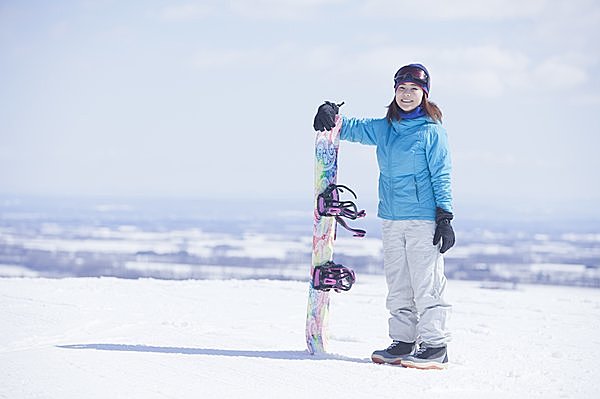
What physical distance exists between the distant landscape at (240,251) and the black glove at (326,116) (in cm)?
3862

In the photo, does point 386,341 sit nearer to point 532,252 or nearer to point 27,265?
point 27,265

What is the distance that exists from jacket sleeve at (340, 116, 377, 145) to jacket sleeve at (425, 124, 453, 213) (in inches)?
15.4

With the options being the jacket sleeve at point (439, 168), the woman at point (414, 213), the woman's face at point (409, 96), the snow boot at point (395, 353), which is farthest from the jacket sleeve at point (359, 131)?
the snow boot at point (395, 353)

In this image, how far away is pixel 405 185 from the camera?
464 centimetres

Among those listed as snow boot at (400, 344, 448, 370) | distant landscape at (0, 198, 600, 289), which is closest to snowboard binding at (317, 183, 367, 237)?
snow boot at (400, 344, 448, 370)

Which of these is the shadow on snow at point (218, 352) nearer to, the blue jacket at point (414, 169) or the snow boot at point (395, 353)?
the snow boot at point (395, 353)

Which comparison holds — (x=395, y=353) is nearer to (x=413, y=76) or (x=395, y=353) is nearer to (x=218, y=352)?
(x=218, y=352)

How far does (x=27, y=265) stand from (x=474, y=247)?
2041 inches

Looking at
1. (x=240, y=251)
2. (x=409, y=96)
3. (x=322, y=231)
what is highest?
(x=409, y=96)

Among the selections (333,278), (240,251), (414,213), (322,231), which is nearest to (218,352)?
(333,278)

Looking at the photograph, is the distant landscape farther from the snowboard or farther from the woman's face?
the woman's face

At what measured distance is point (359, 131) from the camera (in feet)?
16.0

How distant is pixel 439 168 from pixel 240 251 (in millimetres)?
79454

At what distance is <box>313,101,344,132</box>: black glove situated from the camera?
475 cm
